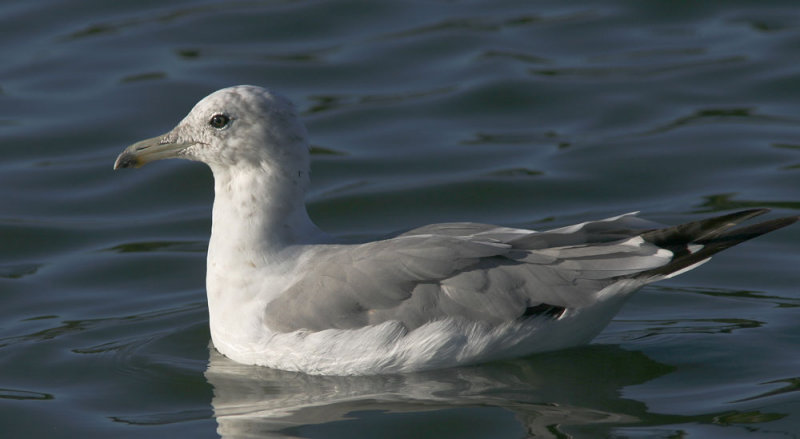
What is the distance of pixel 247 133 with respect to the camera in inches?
312

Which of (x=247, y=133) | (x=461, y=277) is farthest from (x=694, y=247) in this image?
(x=247, y=133)

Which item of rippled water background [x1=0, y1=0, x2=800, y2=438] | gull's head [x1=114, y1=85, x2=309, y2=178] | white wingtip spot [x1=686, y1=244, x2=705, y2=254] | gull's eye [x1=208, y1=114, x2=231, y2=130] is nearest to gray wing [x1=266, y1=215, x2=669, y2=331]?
white wingtip spot [x1=686, y1=244, x2=705, y2=254]

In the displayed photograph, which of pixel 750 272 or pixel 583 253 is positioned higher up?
pixel 583 253

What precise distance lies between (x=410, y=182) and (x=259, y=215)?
3552mm

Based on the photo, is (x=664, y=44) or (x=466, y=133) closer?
(x=466, y=133)

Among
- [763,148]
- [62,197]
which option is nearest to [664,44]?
[763,148]

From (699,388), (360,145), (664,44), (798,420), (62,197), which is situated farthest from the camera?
(664,44)

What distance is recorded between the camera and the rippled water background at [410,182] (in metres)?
7.41

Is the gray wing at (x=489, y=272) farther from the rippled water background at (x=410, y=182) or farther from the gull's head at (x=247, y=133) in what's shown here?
the gull's head at (x=247, y=133)

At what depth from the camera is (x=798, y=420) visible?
22.8 ft

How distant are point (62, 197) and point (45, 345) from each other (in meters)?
3.19

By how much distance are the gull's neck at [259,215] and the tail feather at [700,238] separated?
→ 82.9 inches

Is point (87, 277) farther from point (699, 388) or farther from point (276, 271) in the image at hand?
point (699, 388)

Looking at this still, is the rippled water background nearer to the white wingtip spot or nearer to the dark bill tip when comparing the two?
the white wingtip spot
